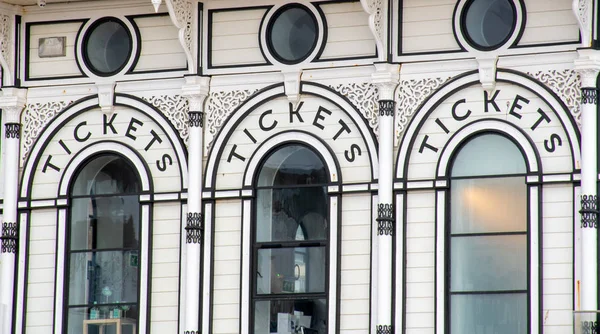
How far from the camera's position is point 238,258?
2427 cm

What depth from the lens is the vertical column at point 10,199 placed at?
2502 cm

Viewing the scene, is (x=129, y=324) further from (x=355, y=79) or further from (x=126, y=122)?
(x=355, y=79)

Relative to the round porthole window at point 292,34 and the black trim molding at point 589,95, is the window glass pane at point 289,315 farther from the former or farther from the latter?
the black trim molding at point 589,95

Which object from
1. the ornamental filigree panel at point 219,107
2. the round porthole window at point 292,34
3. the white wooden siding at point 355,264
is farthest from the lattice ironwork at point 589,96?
the ornamental filigree panel at point 219,107

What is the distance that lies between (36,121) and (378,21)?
18.9 feet

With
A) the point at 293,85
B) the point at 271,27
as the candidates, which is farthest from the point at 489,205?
the point at 271,27

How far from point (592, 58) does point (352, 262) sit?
4.54 metres

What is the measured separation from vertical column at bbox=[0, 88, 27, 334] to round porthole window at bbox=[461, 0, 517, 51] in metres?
7.13

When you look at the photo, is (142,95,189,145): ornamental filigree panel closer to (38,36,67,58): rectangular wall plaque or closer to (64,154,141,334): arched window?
(64,154,141,334): arched window

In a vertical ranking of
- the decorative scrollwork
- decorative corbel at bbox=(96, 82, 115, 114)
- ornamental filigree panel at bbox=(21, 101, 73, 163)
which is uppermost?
decorative corbel at bbox=(96, 82, 115, 114)

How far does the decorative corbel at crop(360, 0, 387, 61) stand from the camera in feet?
78.1

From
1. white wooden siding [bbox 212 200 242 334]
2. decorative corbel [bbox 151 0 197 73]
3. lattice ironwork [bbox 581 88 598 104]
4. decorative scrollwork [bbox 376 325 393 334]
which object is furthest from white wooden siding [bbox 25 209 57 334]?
lattice ironwork [bbox 581 88 598 104]

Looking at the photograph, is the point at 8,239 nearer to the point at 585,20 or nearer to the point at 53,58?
the point at 53,58

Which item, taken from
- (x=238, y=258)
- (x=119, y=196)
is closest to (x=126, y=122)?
(x=119, y=196)
